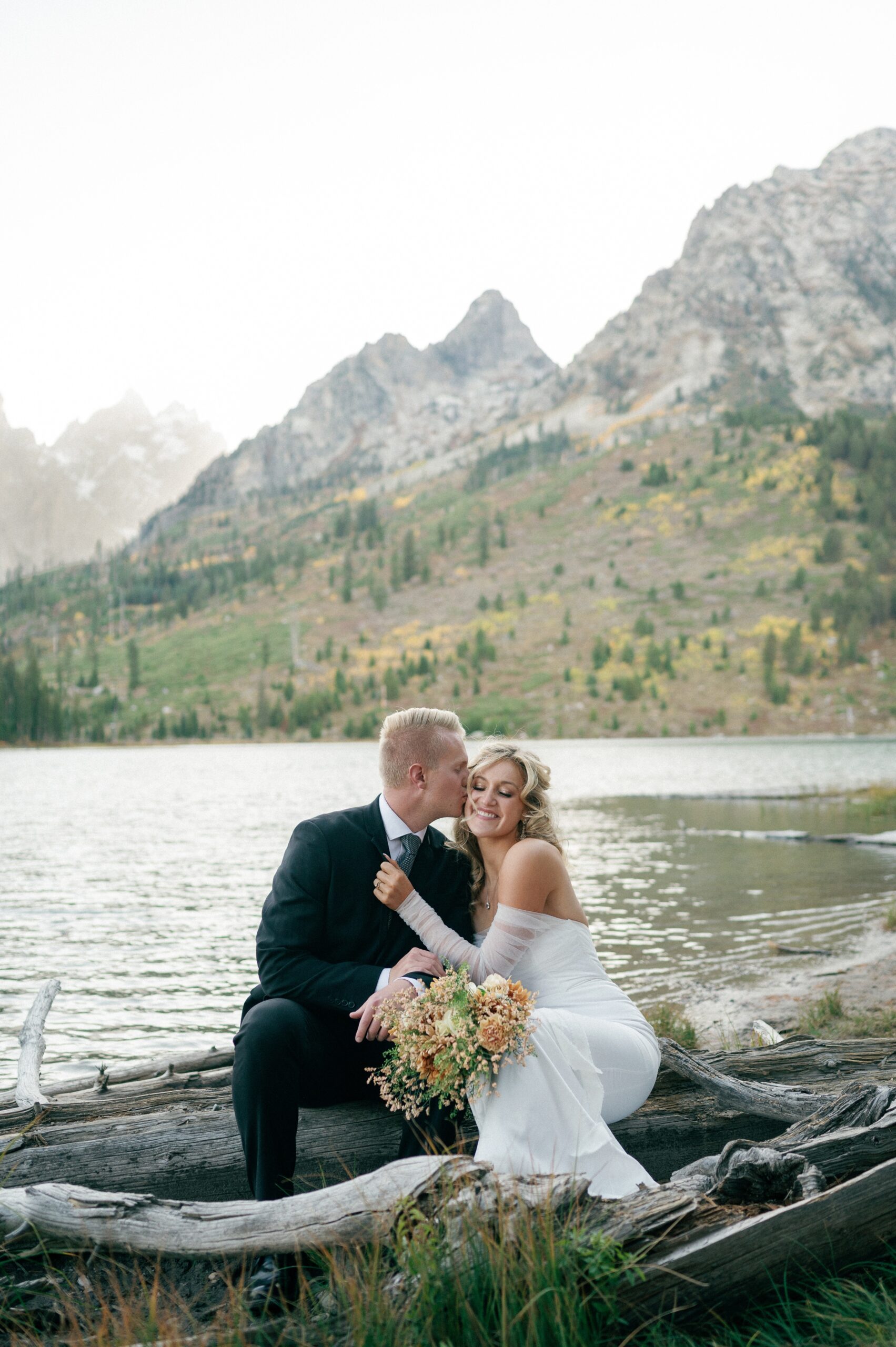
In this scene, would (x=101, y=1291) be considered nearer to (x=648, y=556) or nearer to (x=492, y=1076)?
(x=492, y=1076)

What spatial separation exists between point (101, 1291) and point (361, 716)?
128877 millimetres

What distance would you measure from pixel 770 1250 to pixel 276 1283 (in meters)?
1.77

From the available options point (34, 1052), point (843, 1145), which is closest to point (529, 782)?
point (843, 1145)

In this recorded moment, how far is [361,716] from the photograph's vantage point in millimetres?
132000

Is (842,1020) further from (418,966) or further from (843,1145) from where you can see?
(418,966)

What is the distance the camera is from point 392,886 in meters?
4.79

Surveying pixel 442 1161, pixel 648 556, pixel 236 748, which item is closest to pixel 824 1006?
pixel 442 1161

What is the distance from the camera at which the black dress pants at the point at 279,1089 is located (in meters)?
4.25

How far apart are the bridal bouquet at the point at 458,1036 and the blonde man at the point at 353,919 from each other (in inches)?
19.8

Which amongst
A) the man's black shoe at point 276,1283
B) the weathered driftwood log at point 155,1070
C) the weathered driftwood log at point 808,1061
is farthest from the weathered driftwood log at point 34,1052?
the weathered driftwood log at point 808,1061

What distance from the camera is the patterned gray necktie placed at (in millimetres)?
5102

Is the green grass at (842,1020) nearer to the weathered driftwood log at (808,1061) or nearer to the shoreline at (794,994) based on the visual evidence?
the shoreline at (794,994)

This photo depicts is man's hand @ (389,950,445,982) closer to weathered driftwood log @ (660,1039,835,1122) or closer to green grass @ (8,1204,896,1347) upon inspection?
green grass @ (8,1204,896,1347)

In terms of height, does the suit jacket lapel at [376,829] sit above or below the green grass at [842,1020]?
above
